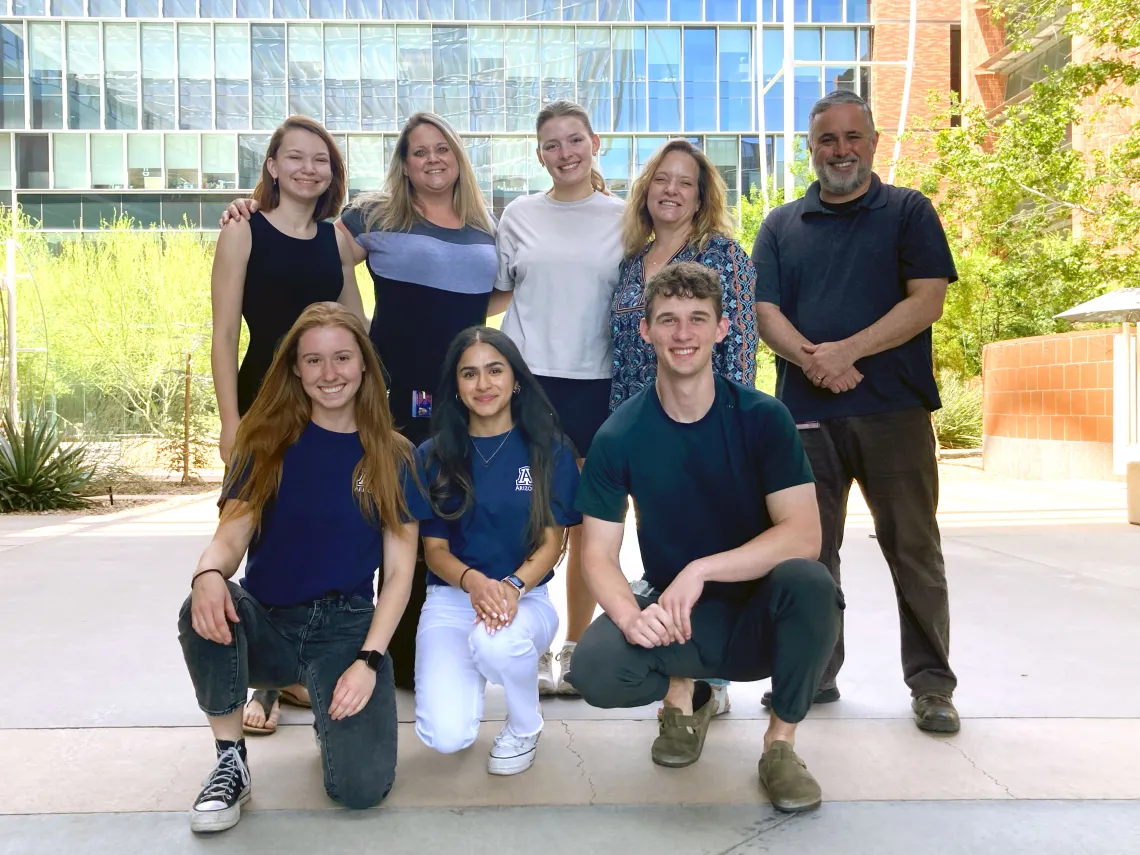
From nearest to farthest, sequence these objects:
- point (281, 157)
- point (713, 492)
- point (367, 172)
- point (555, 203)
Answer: point (713, 492), point (281, 157), point (555, 203), point (367, 172)

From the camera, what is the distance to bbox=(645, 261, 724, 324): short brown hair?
329 centimetres

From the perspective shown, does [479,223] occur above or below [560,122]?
below

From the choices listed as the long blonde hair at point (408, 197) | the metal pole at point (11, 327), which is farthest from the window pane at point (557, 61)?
the long blonde hair at point (408, 197)

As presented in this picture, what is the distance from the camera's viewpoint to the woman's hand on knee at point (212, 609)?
3.04 meters

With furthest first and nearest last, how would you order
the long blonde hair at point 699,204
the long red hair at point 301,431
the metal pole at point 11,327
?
the metal pole at point 11,327 < the long blonde hair at point 699,204 < the long red hair at point 301,431

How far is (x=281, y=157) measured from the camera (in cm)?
388

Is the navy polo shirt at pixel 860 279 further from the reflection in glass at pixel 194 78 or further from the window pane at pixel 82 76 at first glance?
the window pane at pixel 82 76

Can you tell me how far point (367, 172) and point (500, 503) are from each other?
3099 cm

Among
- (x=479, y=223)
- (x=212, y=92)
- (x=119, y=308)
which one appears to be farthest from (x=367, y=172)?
(x=479, y=223)

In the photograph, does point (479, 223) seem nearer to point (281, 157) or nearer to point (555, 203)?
point (555, 203)

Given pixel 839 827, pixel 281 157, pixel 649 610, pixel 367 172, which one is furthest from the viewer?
pixel 367 172

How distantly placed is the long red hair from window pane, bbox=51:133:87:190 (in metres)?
33.3

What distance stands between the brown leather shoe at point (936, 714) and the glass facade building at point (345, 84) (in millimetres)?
30168

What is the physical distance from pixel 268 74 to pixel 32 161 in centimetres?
750
